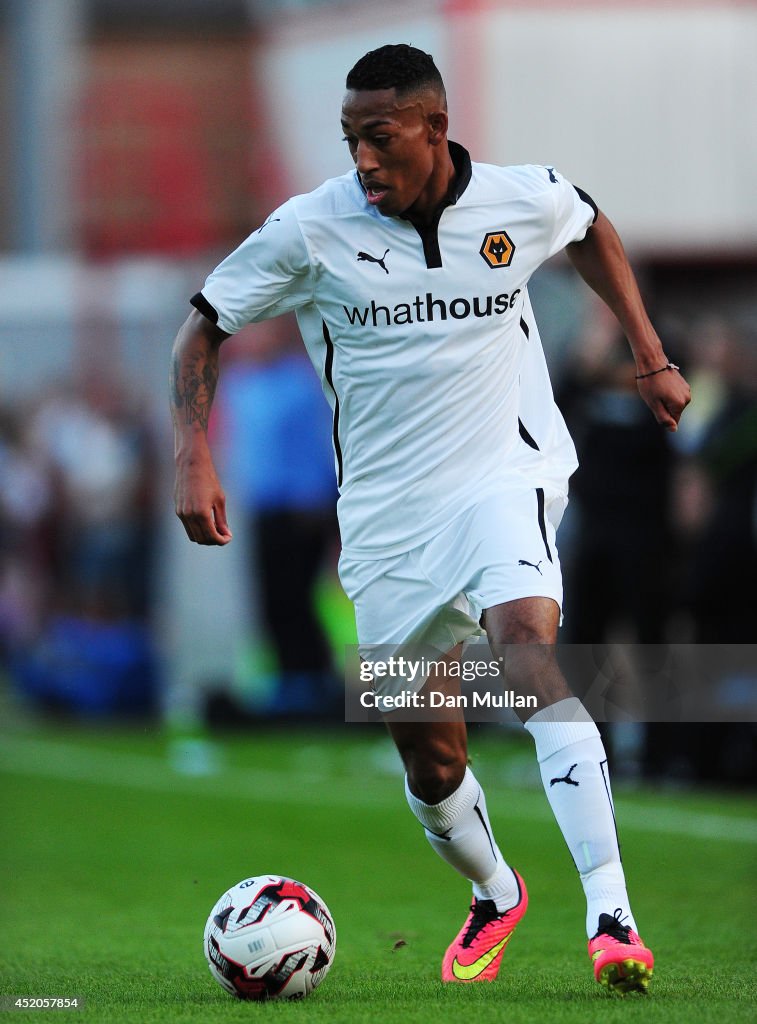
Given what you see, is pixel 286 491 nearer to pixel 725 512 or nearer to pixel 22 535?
pixel 725 512

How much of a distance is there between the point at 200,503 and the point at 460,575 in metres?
0.79

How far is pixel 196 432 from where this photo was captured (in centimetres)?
545

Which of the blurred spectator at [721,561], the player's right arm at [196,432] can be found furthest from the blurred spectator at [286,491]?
the player's right arm at [196,432]

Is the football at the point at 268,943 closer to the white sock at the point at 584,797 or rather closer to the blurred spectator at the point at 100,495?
the white sock at the point at 584,797

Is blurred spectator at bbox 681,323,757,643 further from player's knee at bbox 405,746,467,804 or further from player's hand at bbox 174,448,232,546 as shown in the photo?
player's hand at bbox 174,448,232,546

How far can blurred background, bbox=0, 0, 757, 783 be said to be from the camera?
432 inches

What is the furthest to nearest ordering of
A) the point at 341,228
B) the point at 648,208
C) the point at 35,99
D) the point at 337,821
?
the point at 35,99 < the point at 648,208 < the point at 337,821 < the point at 341,228

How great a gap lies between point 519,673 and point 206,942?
124 centimetres

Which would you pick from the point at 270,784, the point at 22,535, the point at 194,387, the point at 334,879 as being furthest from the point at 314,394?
the point at 194,387

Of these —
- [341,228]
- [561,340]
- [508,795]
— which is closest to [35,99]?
[561,340]

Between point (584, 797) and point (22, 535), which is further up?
point (584, 797)

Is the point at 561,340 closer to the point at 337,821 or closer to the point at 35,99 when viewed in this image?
the point at 337,821

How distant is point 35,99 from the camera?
2617 centimetres

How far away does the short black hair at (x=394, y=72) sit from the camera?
5.24m
